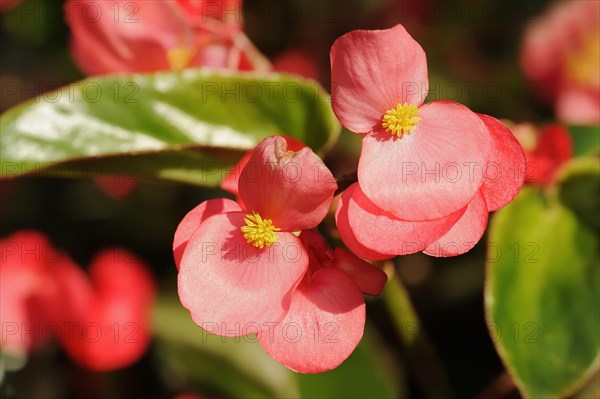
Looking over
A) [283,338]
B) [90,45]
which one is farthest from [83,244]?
[283,338]

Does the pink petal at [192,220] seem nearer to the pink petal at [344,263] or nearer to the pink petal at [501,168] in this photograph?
the pink petal at [344,263]

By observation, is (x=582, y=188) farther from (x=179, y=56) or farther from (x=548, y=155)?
(x=179, y=56)

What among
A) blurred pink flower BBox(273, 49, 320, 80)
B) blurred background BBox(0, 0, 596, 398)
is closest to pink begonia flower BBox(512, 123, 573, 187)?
blurred background BBox(0, 0, 596, 398)

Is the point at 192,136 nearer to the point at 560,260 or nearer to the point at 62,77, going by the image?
the point at 560,260

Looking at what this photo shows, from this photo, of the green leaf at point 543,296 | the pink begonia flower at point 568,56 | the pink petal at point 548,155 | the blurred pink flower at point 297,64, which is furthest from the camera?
the blurred pink flower at point 297,64

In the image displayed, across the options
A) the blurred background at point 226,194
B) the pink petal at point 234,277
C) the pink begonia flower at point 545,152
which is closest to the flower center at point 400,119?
the pink petal at point 234,277

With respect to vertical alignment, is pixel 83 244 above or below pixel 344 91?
below

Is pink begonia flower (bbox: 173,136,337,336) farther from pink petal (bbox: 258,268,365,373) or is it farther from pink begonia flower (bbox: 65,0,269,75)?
pink begonia flower (bbox: 65,0,269,75)
